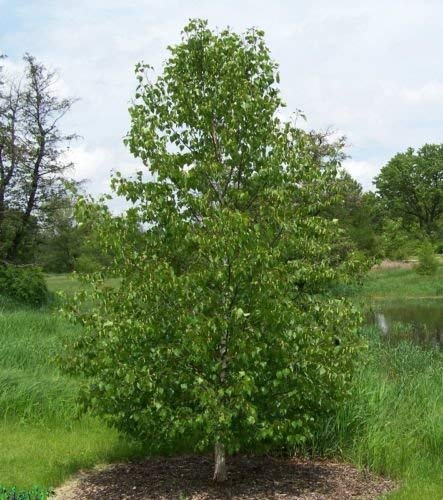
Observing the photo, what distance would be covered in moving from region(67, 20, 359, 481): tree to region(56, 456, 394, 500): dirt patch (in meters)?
0.30

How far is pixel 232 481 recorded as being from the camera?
6.29 meters

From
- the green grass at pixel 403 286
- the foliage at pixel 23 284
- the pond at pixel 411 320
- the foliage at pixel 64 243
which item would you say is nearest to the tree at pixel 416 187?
the green grass at pixel 403 286

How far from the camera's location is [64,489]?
6.34m

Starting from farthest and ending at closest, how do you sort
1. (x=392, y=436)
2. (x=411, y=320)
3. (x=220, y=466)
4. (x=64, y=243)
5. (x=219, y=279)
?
(x=64, y=243)
(x=411, y=320)
(x=392, y=436)
(x=220, y=466)
(x=219, y=279)

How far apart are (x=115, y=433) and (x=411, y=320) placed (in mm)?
20346

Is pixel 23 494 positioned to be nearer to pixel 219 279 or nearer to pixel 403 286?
pixel 219 279

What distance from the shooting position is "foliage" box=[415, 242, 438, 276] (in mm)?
44906

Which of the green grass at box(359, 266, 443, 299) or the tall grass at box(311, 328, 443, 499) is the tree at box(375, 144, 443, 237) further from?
the tall grass at box(311, 328, 443, 499)

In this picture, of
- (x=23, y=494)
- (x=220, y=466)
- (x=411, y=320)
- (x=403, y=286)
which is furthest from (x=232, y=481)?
(x=403, y=286)

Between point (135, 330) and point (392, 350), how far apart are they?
403 inches

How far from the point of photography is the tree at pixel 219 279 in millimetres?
5438

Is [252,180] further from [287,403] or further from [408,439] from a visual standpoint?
[408,439]

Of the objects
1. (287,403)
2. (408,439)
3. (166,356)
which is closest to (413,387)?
(408,439)

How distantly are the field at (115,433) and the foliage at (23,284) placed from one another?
13.6 m
